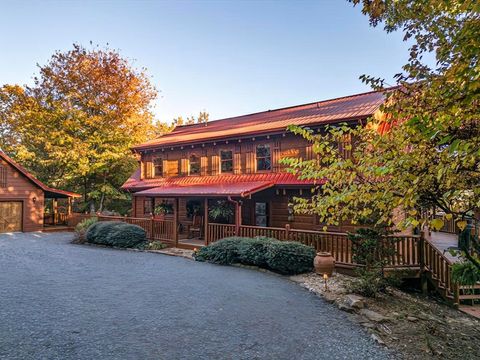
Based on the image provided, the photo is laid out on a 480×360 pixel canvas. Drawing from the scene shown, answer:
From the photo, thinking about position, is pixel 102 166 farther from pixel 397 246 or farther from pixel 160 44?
pixel 397 246

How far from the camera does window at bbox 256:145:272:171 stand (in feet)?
52.7

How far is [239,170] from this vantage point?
17.0 metres

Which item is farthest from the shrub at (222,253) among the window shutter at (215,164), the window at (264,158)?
the window shutter at (215,164)

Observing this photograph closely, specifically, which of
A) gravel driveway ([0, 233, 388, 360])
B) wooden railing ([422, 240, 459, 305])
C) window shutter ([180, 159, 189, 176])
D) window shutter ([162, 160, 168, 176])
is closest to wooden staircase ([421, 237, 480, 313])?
wooden railing ([422, 240, 459, 305])

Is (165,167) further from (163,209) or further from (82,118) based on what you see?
(82,118)

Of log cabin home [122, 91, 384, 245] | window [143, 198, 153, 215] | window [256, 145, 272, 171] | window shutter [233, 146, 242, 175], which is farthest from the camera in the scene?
window [143, 198, 153, 215]

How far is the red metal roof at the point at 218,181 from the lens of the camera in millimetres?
14529

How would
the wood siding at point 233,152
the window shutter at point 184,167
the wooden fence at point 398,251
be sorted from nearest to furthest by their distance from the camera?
1. the wooden fence at point 398,251
2. the wood siding at point 233,152
3. the window shutter at point 184,167

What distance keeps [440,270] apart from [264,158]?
31.1 feet

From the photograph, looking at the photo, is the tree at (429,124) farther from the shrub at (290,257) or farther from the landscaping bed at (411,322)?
the shrub at (290,257)

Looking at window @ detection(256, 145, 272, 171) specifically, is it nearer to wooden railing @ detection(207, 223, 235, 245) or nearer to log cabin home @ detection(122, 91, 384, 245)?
log cabin home @ detection(122, 91, 384, 245)

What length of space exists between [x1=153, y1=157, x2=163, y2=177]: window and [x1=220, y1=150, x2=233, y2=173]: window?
503cm

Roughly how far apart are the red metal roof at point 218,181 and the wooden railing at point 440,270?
4.94 m

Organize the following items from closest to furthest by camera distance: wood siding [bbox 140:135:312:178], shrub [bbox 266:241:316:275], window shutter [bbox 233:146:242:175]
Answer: shrub [bbox 266:241:316:275]
wood siding [bbox 140:135:312:178]
window shutter [bbox 233:146:242:175]
